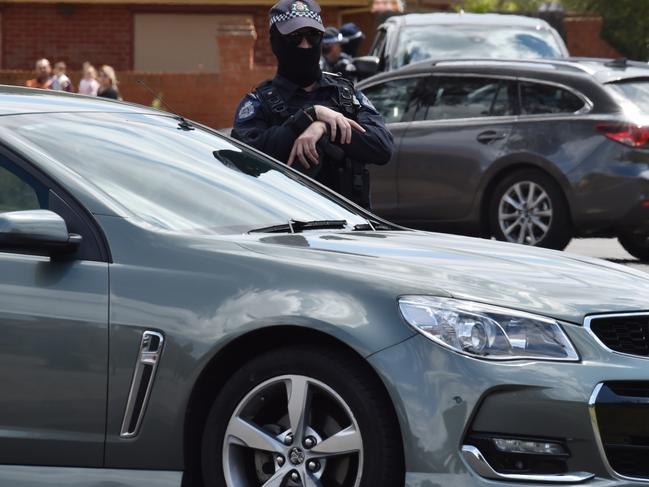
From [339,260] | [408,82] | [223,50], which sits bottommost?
[223,50]

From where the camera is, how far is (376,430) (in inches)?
185

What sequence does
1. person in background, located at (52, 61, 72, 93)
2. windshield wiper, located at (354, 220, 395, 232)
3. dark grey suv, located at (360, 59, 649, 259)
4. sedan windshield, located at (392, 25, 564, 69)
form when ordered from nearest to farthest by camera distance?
1. windshield wiper, located at (354, 220, 395, 232)
2. dark grey suv, located at (360, 59, 649, 259)
3. sedan windshield, located at (392, 25, 564, 69)
4. person in background, located at (52, 61, 72, 93)

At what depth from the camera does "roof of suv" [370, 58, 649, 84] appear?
44.5 ft

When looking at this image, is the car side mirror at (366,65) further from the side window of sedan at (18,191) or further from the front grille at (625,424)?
the front grille at (625,424)

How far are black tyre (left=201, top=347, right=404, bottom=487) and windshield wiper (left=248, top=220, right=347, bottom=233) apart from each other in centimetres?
75

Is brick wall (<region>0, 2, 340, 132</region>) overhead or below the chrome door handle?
below

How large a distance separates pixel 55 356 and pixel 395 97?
9655mm

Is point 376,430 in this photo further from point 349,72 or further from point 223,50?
point 223,50

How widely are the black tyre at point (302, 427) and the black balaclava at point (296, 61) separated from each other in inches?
98.7

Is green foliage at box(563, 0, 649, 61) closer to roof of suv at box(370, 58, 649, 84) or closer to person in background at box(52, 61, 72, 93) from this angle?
person in background at box(52, 61, 72, 93)

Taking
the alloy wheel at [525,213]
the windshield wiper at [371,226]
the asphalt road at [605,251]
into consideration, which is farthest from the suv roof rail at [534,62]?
the windshield wiper at [371,226]

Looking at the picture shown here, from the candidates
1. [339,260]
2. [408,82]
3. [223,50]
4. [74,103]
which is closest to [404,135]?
[408,82]

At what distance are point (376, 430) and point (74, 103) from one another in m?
1.93

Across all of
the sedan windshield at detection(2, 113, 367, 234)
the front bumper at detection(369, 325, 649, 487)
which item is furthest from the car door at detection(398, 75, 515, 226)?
the front bumper at detection(369, 325, 649, 487)
